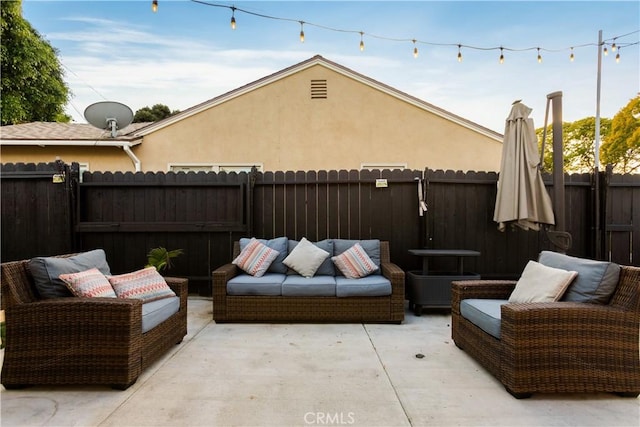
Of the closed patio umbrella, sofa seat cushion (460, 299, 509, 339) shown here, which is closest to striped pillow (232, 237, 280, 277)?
sofa seat cushion (460, 299, 509, 339)

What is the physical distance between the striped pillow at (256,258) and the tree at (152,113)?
1844 cm

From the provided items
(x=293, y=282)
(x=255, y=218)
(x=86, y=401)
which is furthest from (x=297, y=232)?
(x=86, y=401)

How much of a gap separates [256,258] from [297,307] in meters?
0.80

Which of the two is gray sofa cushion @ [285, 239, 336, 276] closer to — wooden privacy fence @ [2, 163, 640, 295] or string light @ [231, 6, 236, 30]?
wooden privacy fence @ [2, 163, 640, 295]

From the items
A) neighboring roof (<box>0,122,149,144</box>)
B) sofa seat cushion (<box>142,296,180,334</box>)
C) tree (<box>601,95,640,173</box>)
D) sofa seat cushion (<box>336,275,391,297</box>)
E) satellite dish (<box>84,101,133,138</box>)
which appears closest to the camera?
sofa seat cushion (<box>142,296,180,334</box>)

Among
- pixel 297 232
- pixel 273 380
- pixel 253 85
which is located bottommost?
pixel 273 380

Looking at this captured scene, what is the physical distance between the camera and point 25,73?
41.8 feet

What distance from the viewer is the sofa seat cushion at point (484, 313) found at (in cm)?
234

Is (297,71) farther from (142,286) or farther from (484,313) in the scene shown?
(484,313)

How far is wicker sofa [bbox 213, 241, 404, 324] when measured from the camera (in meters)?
3.70

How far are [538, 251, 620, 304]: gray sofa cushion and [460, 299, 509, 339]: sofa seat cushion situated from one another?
1.55ft

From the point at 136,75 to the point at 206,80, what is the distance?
7.23ft

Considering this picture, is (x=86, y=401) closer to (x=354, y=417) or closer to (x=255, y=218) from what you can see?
(x=354, y=417)

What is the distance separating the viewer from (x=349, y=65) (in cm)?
808
